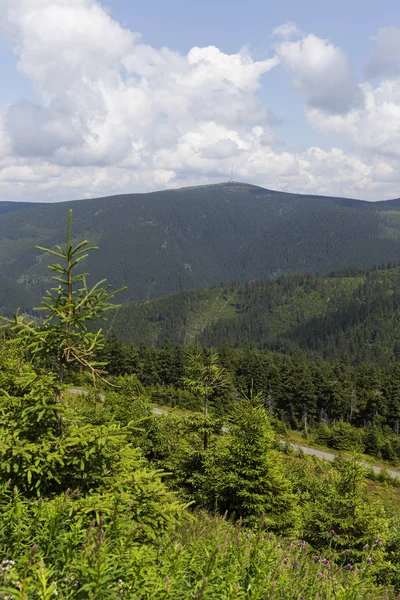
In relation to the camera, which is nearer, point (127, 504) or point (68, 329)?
point (127, 504)

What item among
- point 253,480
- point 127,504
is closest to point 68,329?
point 127,504

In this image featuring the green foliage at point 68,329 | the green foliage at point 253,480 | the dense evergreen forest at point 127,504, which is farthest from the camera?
the green foliage at point 253,480

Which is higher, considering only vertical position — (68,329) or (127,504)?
(68,329)

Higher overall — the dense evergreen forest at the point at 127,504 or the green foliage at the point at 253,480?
the dense evergreen forest at the point at 127,504

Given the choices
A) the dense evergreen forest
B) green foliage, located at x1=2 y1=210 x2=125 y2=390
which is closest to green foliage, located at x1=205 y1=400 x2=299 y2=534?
the dense evergreen forest

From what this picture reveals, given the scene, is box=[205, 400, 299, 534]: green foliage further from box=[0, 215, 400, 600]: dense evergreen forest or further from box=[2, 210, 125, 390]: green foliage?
box=[2, 210, 125, 390]: green foliage

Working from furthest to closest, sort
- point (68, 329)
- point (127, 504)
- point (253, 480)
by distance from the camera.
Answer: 1. point (253, 480)
2. point (68, 329)
3. point (127, 504)

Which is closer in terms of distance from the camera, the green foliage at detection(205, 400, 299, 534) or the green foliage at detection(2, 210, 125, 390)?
the green foliage at detection(2, 210, 125, 390)

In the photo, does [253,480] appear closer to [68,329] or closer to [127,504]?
[127,504]

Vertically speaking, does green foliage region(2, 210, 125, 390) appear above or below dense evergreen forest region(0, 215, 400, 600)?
above

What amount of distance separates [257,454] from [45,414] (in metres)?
12.6

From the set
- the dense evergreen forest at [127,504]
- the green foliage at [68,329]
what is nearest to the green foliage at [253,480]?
the dense evergreen forest at [127,504]

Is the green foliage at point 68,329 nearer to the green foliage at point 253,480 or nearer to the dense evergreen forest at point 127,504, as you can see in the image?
the dense evergreen forest at point 127,504

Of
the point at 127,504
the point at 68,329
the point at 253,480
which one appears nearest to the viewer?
the point at 127,504
